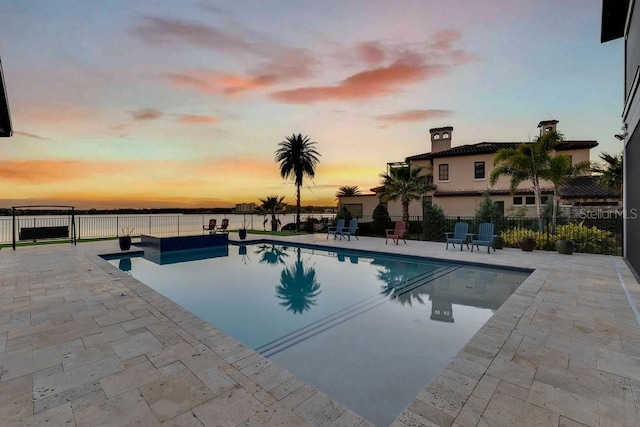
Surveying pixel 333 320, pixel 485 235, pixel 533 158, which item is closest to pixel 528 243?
pixel 485 235

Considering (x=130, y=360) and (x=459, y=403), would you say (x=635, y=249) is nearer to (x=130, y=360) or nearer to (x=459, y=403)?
(x=459, y=403)

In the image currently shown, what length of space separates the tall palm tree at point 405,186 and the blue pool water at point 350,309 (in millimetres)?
5543

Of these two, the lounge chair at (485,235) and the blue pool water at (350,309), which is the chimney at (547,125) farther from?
the blue pool water at (350,309)

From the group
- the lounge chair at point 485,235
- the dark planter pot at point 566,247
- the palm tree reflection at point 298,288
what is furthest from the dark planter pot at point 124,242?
the dark planter pot at point 566,247

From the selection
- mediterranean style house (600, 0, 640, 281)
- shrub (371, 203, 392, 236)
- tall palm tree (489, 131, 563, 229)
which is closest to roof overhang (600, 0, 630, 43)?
mediterranean style house (600, 0, 640, 281)

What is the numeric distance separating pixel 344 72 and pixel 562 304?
33.9 feet

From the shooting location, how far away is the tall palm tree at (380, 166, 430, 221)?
51.3 ft

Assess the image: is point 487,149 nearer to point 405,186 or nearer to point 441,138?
point 441,138

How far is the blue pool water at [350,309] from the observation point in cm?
341

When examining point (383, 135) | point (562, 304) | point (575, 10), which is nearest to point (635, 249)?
point (562, 304)

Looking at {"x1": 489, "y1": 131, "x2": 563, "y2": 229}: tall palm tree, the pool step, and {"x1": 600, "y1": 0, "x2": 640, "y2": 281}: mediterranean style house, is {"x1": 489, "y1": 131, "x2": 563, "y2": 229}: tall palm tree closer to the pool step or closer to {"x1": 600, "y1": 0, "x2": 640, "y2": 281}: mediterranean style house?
{"x1": 600, "y1": 0, "x2": 640, "y2": 281}: mediterranean style house

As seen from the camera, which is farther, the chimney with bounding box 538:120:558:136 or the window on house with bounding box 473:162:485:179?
the chimney with bounding box 538:120:558:136

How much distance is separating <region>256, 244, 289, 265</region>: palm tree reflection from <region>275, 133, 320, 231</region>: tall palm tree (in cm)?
637

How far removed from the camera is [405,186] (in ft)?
51.2
